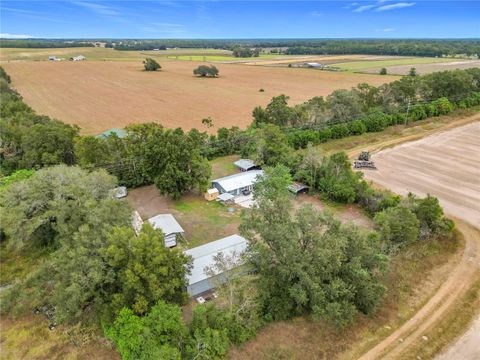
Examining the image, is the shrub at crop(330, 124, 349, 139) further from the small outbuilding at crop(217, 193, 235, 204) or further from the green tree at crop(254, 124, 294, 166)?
the small outbuilding at crop(217, 193, 235, 204)

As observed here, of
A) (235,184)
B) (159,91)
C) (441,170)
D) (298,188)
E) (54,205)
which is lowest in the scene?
(298,188)

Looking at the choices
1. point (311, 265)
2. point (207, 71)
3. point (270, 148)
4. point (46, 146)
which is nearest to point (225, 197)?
point (270, 148)

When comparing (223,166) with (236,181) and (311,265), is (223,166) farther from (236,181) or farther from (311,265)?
(311,265)

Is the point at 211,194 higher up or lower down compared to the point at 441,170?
lower down

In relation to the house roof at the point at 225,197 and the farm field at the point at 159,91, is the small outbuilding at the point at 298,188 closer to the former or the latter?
the house roof at the point at 225,197

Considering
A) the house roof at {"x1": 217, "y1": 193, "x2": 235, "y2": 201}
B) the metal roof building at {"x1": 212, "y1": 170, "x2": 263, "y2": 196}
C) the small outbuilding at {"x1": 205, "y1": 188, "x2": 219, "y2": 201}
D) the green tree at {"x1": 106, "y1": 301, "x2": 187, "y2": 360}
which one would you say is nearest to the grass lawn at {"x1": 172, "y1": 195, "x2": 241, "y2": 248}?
the small outbuilding at {"x1": 205, "y1": 188, "x2": 219, "y2": 201}

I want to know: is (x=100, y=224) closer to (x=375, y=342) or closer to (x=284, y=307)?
(x=284, y=307)
